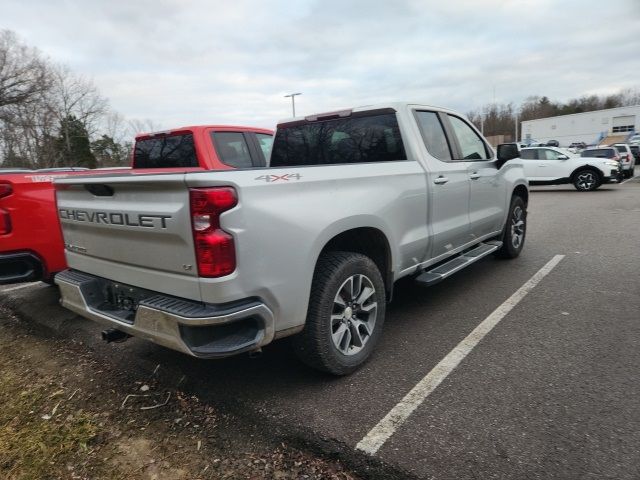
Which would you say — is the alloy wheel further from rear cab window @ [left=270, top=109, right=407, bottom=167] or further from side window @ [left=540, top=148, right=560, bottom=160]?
→ side window @ [left=540, top=148, right=560, bottom=160]

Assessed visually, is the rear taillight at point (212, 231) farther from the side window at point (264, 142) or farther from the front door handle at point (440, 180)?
the side window at point (264, 142)

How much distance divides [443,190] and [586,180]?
14972 millimetres

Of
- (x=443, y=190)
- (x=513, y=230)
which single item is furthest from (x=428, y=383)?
(x=513, y=230)

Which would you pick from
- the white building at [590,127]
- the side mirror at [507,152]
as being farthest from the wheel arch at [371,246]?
the white building at [590,127]

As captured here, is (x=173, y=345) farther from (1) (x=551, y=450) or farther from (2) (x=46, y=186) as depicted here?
(2) (x=46, y=186)

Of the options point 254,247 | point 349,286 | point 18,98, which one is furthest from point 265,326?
point 18,98

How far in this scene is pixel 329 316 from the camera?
2.81 m

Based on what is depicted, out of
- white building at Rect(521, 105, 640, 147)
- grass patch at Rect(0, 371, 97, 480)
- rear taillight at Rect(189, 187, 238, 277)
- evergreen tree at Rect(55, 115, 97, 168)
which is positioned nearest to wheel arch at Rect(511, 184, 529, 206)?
rear taillight at Rect(189, 187, 238, 277)

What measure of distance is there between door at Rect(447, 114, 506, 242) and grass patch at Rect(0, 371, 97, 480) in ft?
12.5

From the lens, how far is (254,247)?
2.34 meters

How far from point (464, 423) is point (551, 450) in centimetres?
44

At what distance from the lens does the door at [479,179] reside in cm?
454

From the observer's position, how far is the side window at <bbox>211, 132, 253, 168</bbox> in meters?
5.41

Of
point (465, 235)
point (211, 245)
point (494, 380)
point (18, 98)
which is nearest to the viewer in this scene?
point (211, 245)
